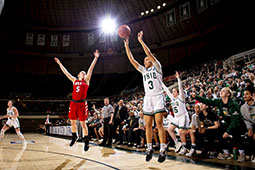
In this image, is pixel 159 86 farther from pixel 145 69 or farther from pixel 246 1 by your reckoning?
pixel 246 1

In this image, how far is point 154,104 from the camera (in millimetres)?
3889

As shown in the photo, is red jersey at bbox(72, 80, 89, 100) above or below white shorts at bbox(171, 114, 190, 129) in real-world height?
above

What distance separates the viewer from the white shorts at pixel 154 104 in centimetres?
380

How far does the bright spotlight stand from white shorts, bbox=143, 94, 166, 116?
22.1 meters

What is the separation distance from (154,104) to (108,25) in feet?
75.6

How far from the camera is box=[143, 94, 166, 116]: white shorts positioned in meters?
3.80

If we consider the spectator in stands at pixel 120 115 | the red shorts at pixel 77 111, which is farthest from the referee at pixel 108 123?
the red shorts at pixel 77 111

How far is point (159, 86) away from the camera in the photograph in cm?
395

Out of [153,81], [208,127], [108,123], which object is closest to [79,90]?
[153,81]

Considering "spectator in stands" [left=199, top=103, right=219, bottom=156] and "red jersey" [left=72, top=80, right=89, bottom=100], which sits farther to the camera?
"red jersey" [left=72, top=80, right=89, bottom=100]

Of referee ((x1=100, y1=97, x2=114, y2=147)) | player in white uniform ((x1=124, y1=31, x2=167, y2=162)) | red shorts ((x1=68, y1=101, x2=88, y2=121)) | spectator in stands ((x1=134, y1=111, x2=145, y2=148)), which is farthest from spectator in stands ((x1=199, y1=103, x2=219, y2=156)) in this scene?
referee ((x1=100, y1=97, x2=114, y2=147))

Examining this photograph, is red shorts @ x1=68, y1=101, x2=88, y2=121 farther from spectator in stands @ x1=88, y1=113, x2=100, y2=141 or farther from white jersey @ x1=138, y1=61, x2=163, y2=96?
spectator in stands @ x1=88, y1=113, x2=100, y2=141

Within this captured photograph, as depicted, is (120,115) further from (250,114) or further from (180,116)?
(250,114)

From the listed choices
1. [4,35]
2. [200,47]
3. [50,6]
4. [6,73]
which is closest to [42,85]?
[6,73]
